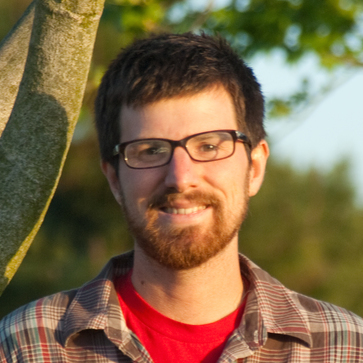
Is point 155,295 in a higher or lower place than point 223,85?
lower

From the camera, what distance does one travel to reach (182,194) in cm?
230

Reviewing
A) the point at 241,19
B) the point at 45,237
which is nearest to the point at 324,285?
the point at 45,237

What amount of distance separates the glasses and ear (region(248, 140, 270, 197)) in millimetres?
219

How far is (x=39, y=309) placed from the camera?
239 cm

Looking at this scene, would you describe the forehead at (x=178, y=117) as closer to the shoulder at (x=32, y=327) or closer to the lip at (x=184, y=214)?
the lip at (x=184, y=214)

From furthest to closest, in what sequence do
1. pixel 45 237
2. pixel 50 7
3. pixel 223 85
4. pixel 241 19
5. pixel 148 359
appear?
pixel 45 237
pixel 241 19
pixel 223 85
pixel 148 359
pixel 50 7

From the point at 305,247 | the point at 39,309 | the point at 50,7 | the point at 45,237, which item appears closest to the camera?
the point at 50,7

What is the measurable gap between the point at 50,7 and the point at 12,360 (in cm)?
123

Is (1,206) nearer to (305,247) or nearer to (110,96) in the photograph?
(110,96)

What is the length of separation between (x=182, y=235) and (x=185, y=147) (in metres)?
0.32

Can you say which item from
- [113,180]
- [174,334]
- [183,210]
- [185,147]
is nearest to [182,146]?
[185,147]

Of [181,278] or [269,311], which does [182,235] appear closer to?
[181,278]

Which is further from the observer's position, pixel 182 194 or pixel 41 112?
pixel 182 194

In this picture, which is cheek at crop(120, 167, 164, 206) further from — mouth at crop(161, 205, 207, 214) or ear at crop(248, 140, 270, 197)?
ear at crop(248, 140, 270, 197)
